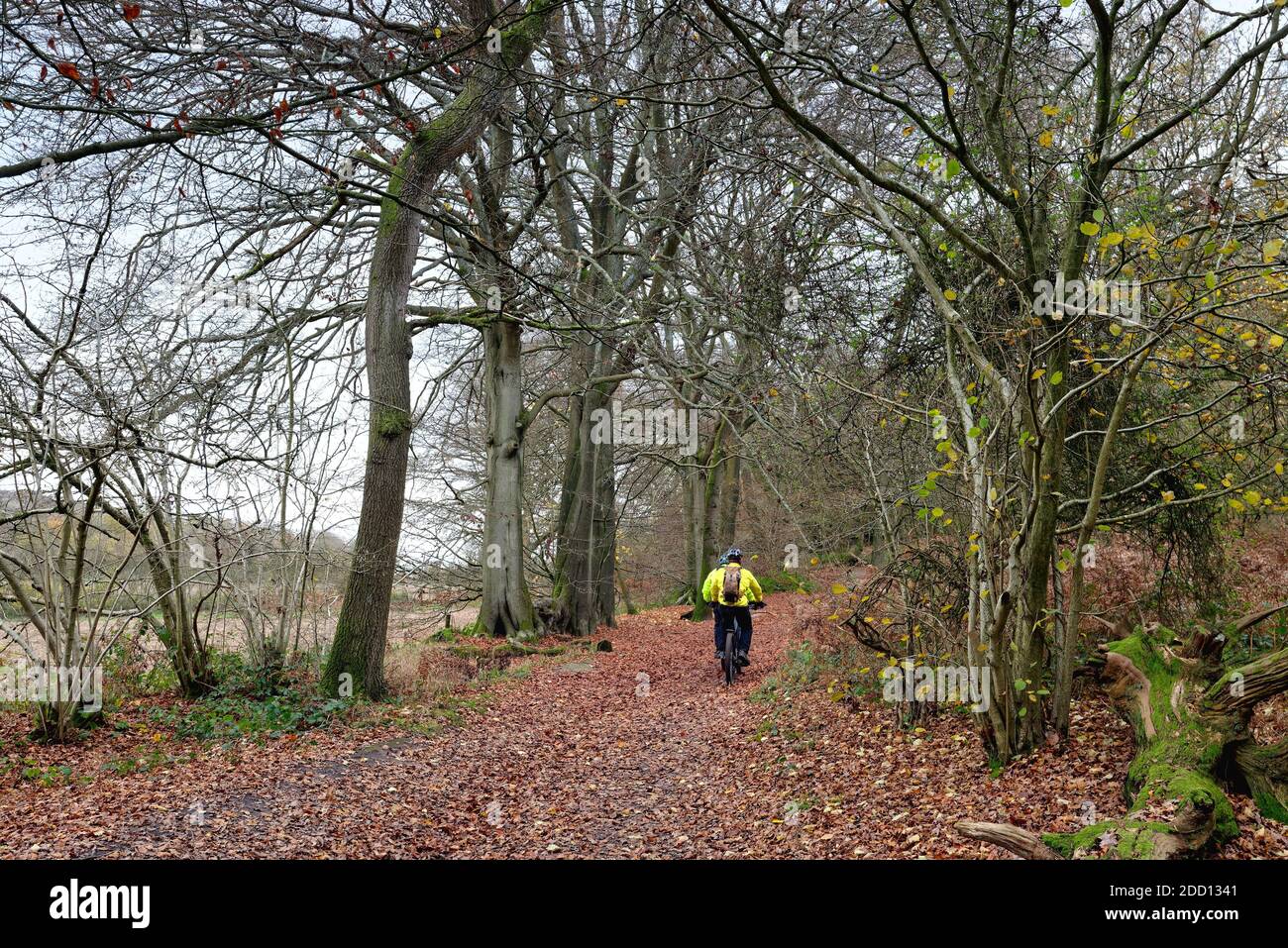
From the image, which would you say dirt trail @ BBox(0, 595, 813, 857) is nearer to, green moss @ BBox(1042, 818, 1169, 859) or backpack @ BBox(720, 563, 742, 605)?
backpack @ BBox(720, 563, 742, 605)

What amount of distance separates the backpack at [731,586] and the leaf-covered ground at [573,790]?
6.90 feet

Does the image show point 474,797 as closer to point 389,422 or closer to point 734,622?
point 389,422

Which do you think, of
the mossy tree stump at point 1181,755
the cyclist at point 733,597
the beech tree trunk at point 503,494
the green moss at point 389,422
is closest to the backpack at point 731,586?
the cyclist at point 733,597

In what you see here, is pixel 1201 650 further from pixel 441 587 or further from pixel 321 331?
pixel 441 587

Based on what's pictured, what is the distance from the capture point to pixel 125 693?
9.60m

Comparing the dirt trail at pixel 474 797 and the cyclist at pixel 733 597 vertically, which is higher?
the cyclist at pixel 733 597

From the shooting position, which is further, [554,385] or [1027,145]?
[554,385]

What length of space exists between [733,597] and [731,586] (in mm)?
156

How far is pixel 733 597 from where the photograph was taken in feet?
41.0

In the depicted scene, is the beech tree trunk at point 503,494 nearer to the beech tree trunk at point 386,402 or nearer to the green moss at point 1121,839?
the beech tree trunk at point 386,402

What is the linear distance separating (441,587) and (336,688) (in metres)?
10.4

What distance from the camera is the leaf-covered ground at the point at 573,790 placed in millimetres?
5797

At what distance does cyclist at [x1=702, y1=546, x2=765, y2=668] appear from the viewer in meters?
12.5
